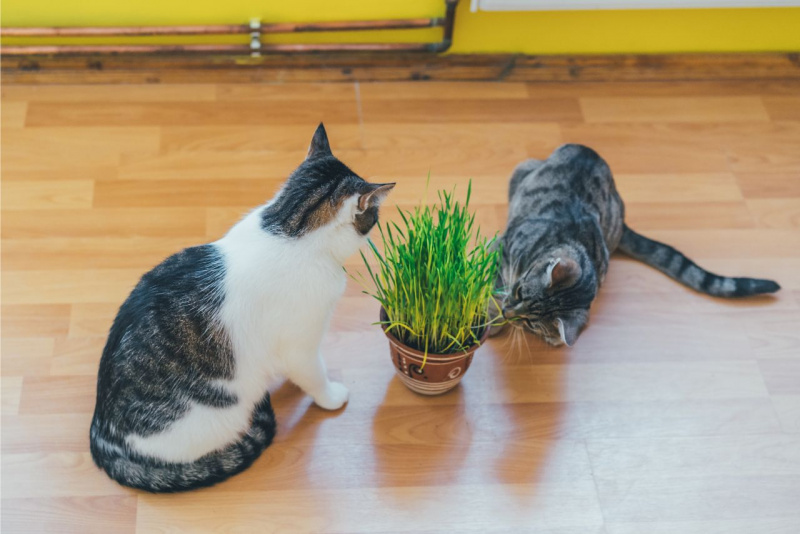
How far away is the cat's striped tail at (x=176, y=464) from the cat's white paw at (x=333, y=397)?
0.43 ft

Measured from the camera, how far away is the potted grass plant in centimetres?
154

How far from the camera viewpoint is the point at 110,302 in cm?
193

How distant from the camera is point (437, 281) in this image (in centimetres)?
154

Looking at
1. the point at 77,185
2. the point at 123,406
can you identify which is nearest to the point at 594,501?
the point at 123,406

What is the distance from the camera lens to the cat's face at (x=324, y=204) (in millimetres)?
1422

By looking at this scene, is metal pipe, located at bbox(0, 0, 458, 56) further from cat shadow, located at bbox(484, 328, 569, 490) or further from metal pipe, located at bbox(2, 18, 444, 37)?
cat shadow, located at bbox(484, 328, 569, 490)

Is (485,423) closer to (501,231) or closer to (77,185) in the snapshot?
(501,231)

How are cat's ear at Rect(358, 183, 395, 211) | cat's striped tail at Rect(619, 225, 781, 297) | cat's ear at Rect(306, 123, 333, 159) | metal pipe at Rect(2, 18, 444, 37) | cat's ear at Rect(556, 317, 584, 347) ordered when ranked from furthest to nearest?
metal pipe at Rect(2, 18, 444, 37), cat's striped tail at Rect(619, 225, 781, 297), cat's ear at Rect(556, 317, 584, 347), cat's ear at Rect(306, 123, 333, 159), cat's ear at Rect(358, 183, 395, 211)

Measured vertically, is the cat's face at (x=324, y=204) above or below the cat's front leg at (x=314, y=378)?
above

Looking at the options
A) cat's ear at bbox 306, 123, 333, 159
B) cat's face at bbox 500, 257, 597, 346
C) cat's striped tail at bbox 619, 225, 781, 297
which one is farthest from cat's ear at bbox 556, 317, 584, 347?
cat's ear at bbox 306, 123, 333, 159

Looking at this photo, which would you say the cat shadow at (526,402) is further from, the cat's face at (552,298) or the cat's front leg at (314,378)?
the cat's front leg at (314,378)

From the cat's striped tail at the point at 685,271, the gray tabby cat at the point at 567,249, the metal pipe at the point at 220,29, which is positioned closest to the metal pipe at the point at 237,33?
the metal pipe at the point at 220,29

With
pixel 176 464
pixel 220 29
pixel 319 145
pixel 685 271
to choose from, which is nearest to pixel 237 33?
pixel 220 29

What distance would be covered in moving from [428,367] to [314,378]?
0.79ft
